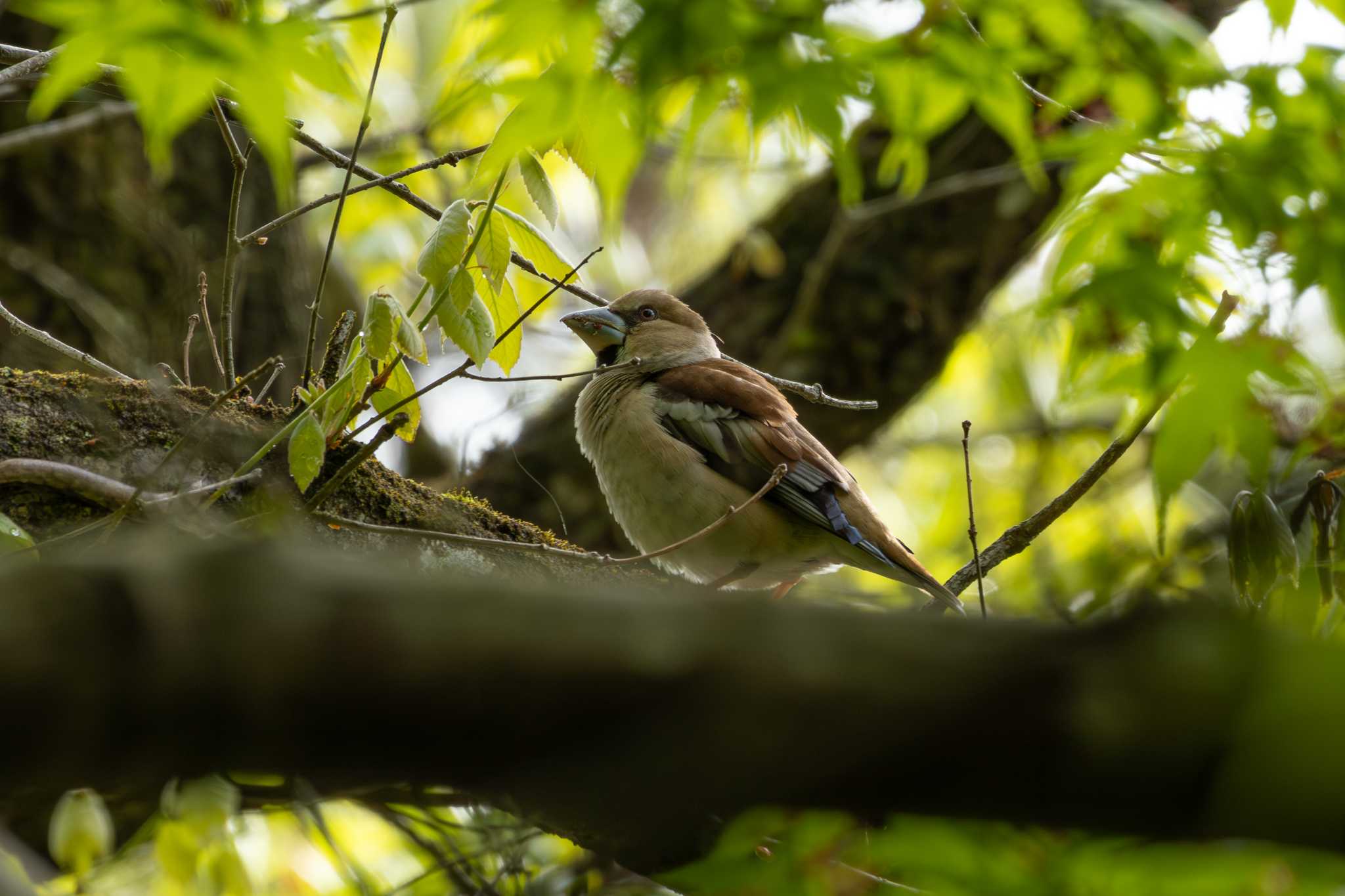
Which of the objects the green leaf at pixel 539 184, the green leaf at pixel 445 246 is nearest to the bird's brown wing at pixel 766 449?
the green leaf at pixel 539 184

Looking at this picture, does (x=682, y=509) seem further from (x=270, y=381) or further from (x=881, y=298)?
(x=881, y=298)

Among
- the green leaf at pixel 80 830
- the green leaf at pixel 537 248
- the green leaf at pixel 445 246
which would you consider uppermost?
the green leaf at pixel 537 248

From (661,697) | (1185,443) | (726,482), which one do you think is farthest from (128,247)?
(661,697)

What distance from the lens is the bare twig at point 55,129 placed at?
5293 mm

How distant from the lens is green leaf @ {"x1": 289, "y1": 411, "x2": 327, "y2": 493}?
3094 mm

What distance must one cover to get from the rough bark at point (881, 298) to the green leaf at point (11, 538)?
4405mm

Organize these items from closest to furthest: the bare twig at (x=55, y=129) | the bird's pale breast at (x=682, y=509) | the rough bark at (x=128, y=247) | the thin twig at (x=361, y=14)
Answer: the thin twig at (x=361, y=14) < the bird's pale breast at (x=682, y=509) < the bare twig at (x=55, y=129) < the rough bark at (x=128, y=247)

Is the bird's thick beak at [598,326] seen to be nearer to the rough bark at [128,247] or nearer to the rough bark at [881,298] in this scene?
the rough bark at [881,298]

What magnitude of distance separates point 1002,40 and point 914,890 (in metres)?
2.14

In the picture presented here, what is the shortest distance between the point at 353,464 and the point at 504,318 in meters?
0.67

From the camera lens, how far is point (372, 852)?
284 inches

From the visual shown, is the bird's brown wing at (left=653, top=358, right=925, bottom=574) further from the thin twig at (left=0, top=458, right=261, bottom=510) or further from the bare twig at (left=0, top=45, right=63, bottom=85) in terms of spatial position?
the bare twig at (left=0, top=45, right=63, bottom=85)

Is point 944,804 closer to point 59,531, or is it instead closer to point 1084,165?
point 1084,165

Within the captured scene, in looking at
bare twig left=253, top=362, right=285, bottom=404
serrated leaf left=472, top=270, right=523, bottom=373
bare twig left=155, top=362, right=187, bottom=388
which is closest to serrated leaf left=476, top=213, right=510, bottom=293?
serrated leaf left=472, top=270, right=523, bottom=373
